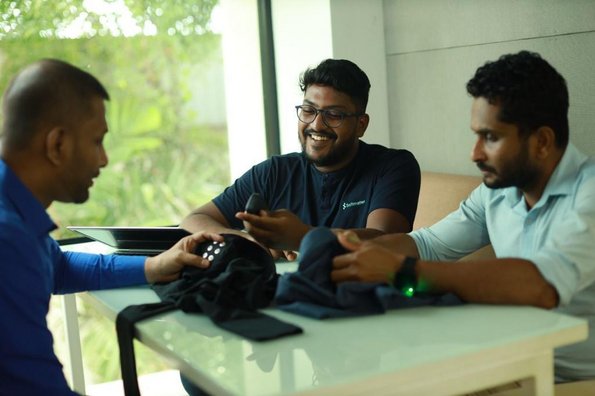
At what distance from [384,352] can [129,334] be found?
0.61 metres

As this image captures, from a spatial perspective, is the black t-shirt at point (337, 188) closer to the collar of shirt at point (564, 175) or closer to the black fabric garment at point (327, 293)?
the collar of shirt at point (564, 175)

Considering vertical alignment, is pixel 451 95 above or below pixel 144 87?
below

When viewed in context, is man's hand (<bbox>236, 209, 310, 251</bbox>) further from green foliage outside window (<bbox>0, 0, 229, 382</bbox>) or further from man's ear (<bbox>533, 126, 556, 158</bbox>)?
green foliage outside window (<bbox>0, 0, 229, 382</bbox>)

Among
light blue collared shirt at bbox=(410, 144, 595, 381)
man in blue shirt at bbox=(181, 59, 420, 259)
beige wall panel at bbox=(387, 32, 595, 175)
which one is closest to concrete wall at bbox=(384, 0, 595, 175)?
beige wall panel at bbox=(387, 32, 595, 175)

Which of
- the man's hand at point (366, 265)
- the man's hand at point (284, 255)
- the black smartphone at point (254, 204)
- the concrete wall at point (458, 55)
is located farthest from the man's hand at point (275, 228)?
the concrete wall at point (458, 55)

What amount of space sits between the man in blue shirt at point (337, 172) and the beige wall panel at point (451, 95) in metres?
0.53

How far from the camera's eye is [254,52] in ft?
13.8

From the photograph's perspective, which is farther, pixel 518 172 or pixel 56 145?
pixel 518 172

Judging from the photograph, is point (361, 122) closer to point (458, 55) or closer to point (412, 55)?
point (458, 55)

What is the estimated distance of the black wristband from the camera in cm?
178

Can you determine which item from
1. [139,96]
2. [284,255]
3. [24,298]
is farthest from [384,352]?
[139,96]

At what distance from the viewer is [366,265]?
177 cm

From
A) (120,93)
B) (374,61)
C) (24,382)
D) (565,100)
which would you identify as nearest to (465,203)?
(565,100)

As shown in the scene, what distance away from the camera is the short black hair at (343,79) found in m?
2.83
